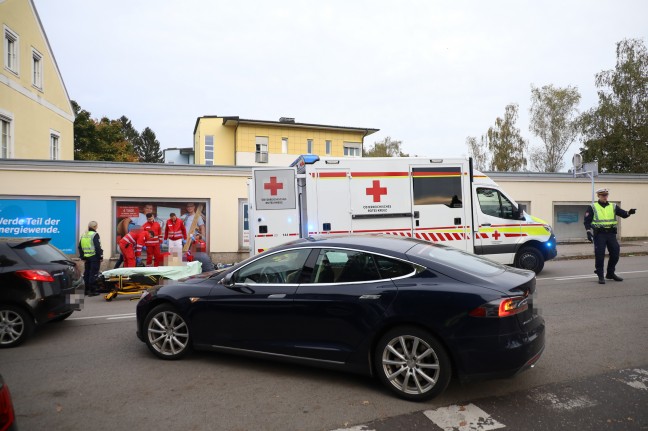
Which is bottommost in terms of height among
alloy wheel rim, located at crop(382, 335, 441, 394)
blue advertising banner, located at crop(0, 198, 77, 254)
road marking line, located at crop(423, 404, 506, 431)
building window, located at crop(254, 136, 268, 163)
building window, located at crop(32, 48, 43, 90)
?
road marking line, located at crop(423, 404, 506, 431)

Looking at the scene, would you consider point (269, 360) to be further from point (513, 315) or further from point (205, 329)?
point (513, 315)

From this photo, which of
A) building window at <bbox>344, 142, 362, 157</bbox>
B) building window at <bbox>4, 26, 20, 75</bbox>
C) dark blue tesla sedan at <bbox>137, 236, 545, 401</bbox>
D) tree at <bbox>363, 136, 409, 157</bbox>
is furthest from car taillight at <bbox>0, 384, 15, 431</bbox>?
tree at <bbox>363, 136, 409, 157</bbox>

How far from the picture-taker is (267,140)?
37469mm

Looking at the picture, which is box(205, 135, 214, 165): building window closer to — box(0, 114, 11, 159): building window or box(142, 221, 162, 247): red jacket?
box(0, 114, 11, 159): building window

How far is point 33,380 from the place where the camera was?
4590mm

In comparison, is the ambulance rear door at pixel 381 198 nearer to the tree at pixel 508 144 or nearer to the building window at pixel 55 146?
the building window at pixel 55 146

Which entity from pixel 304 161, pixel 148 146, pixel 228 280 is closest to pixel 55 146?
pixel 304 161

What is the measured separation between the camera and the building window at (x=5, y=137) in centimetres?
2006

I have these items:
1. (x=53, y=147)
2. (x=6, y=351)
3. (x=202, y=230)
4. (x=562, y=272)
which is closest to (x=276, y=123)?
(x=53, y=147)

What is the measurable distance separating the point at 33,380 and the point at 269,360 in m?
2.40

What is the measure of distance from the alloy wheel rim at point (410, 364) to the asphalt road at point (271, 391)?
16 cm

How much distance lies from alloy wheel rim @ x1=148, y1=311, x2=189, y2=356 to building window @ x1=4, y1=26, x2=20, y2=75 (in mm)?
21357

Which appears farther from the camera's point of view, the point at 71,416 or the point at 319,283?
the point at 319,283

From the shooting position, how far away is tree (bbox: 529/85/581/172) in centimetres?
3756
